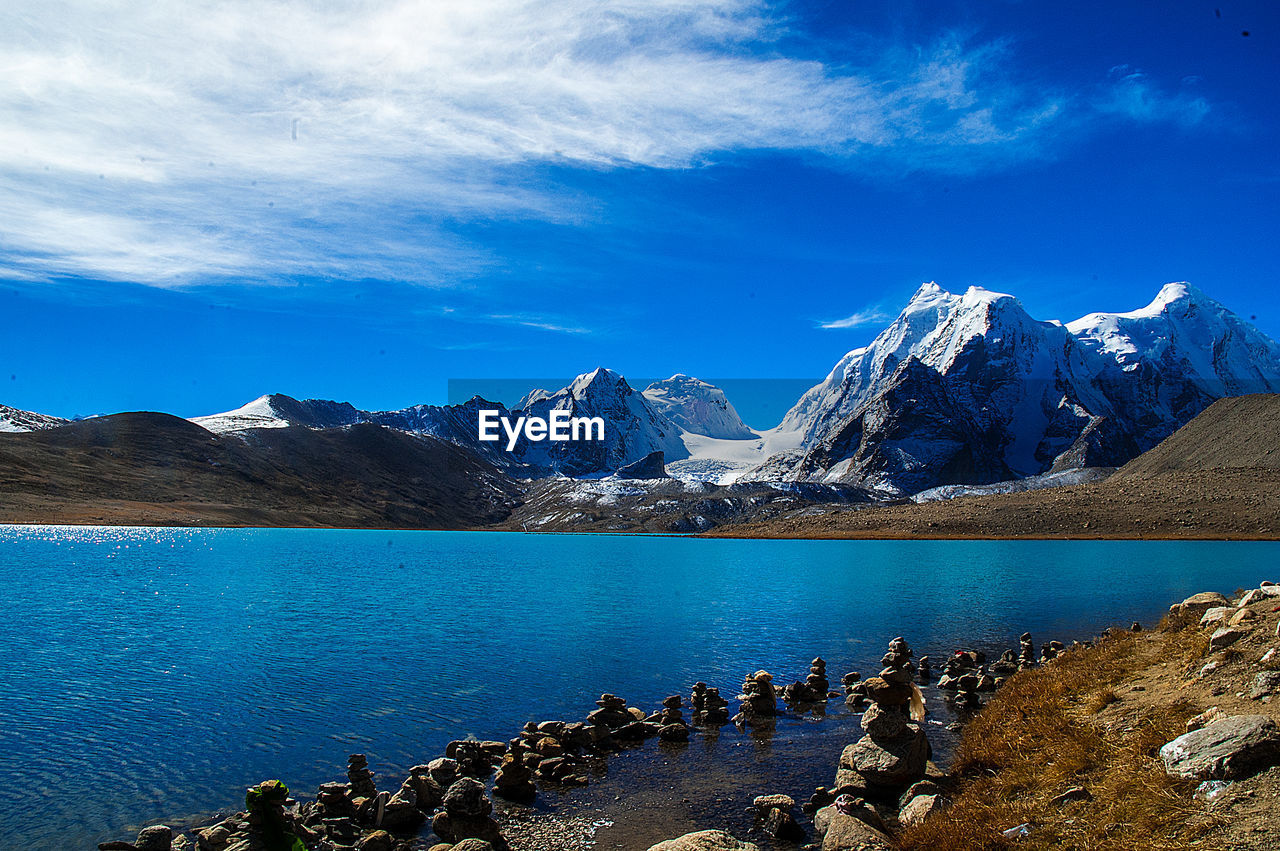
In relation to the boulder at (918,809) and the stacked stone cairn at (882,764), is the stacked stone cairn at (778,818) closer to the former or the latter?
the stacked stone cairn at (882,764)

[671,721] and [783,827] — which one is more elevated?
[783,827]

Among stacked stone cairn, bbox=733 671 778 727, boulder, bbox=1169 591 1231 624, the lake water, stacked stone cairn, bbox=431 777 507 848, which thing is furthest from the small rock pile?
stacked stone cairn, bbox=431 777 507 848

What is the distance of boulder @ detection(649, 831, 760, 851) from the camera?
16.2 meters

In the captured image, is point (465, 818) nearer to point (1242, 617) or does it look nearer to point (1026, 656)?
point (1242, 617)

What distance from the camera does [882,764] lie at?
23.3 meters

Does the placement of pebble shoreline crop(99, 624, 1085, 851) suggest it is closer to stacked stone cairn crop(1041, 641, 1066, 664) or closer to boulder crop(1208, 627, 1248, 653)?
boulder crop(1208, 627, 1248, 653)

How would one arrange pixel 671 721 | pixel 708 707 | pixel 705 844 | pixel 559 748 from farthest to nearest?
pixel 708 707 → pixel 671 721 → pixel 559 748 → pixel 705 844

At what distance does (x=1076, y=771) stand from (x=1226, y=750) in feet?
15.1

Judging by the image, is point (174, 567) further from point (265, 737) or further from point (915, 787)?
point (915, 787)

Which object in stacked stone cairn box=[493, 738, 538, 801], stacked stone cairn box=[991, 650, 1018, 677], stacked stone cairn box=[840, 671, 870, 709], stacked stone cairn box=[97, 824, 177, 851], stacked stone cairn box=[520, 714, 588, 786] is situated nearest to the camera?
stacked stone cairn box=[97, 824, 177, 851]

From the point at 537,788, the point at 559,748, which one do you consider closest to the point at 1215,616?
the point at 559,748

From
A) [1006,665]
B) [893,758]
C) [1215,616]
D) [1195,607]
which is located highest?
[1215,616]

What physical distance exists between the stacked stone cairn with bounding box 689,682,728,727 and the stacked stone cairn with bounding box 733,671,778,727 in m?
0.68

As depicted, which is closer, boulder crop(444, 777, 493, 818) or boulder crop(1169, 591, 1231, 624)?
boulder crop(444, 777, 493, 818)
